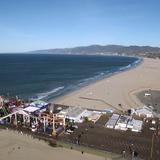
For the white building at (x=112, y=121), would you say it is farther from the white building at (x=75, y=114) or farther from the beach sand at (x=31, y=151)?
the beach sand at (x=31, y=151)

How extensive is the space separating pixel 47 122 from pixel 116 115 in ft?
43.0

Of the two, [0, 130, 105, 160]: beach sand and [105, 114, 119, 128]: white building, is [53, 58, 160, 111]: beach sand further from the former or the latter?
[0, 130, 105, 160]: beach sand

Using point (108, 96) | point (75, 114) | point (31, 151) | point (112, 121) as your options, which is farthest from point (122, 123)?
point (108, 96)

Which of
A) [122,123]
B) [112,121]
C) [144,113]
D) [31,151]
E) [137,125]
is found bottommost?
[31,151]

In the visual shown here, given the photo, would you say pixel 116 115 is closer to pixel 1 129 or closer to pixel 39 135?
pixel 39 135

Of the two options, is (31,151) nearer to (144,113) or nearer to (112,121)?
(112,121)

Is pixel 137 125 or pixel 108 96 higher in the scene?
pixel 108 96

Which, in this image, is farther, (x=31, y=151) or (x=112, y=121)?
(x=112, y=121)

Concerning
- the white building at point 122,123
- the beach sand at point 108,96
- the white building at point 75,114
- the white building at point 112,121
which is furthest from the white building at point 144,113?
the white building at point 75,114

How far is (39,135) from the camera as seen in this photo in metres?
36.0

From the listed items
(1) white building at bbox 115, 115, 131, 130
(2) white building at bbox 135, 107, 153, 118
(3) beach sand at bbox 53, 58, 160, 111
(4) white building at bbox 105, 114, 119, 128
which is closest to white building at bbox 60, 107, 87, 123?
(4) white building at bbox 105, 114, 119, 128

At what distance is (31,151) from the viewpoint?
3219 cm

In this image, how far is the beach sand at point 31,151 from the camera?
30688 mm

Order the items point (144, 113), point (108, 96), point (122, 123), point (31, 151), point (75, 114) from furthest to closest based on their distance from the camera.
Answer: point (108, 96)
point (144, 113)
point (75, 114)
point (122, 123)
point (31, 151)
